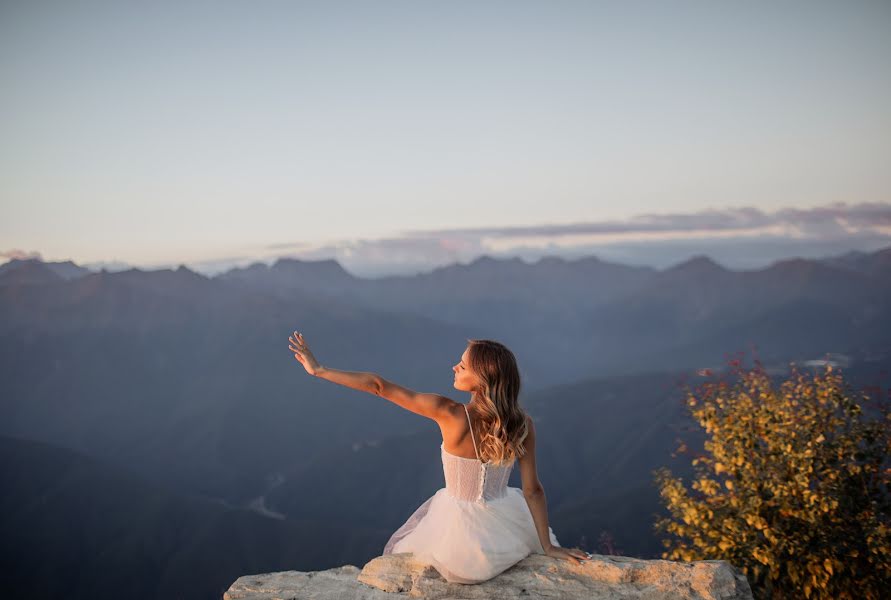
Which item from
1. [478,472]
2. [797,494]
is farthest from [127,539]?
[478,472]

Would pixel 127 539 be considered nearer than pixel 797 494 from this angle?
No

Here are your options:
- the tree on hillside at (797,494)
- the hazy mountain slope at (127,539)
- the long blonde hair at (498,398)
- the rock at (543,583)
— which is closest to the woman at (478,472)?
the long blonde hair at (498,398)

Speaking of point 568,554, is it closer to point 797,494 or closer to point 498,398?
point 498,398

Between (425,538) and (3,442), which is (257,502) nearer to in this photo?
(3,442)

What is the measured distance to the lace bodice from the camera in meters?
6.23

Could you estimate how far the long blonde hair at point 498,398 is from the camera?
5.67 meters

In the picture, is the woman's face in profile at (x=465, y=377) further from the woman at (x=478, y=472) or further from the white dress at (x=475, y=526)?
the white dress at (x=475, y=526)

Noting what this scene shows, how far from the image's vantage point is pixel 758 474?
11.6m

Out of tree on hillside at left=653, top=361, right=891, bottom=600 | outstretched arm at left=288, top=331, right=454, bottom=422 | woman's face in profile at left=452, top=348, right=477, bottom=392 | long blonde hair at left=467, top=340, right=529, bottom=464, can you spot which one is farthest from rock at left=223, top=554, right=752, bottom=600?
tree on hillside at left=653, top=361, right=891, bottom=600

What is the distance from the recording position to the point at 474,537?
6.28m

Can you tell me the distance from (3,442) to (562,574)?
223m

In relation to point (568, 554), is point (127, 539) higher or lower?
lower

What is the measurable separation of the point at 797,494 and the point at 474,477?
7.44m

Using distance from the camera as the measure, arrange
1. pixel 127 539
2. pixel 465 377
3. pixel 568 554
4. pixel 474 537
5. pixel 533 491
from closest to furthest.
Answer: pixel 465 377 < pixel 474 537 < pixel 533 491 < pixel 568 554 < pixel 127 539
